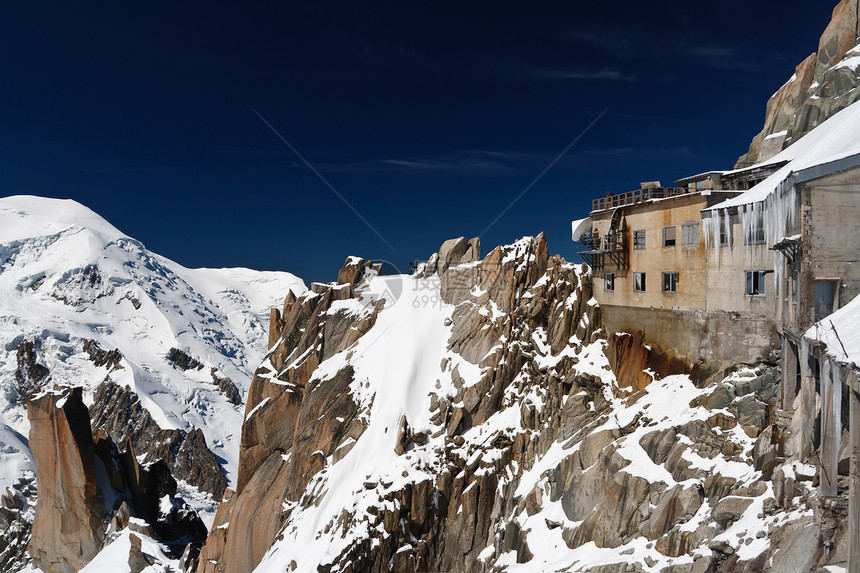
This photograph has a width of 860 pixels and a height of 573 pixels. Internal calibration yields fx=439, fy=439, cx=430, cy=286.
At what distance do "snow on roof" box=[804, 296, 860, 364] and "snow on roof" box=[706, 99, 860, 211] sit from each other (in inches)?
250

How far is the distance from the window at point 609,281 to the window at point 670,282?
13.6ft

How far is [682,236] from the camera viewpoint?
2808cm

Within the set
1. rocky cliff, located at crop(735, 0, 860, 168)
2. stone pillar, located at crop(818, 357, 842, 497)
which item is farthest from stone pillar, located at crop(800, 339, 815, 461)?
rocky cliff, located at crop(735, 0, 860, 168)

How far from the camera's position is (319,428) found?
36.8m

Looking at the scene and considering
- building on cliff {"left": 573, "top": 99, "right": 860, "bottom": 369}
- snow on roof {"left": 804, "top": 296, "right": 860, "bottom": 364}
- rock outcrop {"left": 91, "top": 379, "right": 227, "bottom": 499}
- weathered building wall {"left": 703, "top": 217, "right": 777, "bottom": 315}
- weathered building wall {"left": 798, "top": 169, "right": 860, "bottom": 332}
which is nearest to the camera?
snow on roof {"left": 804, "top": 296, "right": 860, "bottom": 364}

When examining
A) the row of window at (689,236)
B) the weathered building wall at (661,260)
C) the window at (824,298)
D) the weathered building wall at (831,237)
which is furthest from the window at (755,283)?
the weathered building wall at (831,237)

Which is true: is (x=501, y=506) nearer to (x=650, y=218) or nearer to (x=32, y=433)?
(x=650, y=218)

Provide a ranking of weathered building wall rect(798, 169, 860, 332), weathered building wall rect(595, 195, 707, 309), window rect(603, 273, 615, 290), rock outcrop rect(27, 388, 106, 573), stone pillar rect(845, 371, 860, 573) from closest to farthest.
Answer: stone pillar rect(845, 371, 860, 573)
weathered building wall rect(798, 169, 860, 332)
weathered building wall rect(595, 195, 707, 309)
window rect(603, 273, 615, 290)
rock outcrop rect(27, 388, 106, 573)

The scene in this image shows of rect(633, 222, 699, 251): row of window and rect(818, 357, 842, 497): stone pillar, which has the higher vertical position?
rect(633, 222, 699, 251): row of window

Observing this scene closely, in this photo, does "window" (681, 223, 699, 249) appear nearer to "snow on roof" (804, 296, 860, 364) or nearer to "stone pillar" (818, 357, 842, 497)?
"snow on roof" (804, 296, 860, 364)

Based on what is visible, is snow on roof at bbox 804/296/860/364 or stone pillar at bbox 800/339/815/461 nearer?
snow on roof at bbox 804/296/860/364

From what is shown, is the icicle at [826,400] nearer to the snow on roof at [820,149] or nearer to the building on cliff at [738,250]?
the building on cliff at [738,250]

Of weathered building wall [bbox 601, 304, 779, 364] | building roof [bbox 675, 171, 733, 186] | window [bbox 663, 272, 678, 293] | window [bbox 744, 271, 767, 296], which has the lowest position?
weathered building wall [bbox 601, 304, 779, 364]

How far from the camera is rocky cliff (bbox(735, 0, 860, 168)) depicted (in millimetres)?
27797
